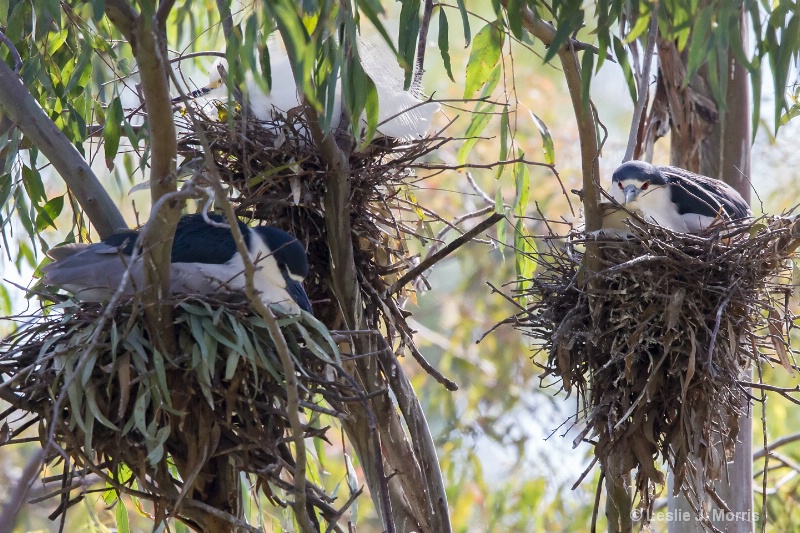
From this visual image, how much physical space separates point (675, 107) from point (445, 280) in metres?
7.76

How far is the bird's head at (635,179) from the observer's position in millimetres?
3188

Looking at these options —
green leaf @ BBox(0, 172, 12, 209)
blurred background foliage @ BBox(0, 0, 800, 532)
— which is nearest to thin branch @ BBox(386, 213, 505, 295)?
blurred background foliage @ BBox(0, 0, 800, 532)

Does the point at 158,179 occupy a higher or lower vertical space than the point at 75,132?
lower

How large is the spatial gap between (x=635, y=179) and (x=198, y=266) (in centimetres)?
153

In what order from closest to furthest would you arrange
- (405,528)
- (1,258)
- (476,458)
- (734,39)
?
(734,39) → (405,528) → (1,258) → (476,458)

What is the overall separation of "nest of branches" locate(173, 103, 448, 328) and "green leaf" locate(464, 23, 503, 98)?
22cm

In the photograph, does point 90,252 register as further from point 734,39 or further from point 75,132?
point 734,39

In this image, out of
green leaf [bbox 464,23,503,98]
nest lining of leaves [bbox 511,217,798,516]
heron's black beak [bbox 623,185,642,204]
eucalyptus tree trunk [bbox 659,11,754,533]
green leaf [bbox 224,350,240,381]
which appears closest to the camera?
green leaf [bbox 224,350,240,381]

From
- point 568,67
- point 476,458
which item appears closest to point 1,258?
point 568,67

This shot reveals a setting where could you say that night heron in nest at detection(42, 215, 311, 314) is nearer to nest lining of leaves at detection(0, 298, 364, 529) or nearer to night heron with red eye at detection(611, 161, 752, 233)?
nest lining of leaves at detection(0, 298, 364, 529)

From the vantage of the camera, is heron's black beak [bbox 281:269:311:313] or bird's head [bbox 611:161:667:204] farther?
bird's head [bbox 611:161:667:204]

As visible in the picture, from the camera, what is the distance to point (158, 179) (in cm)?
179

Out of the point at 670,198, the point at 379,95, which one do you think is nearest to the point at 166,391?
the point at 379,95

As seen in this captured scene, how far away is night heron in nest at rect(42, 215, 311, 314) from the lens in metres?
2.43
